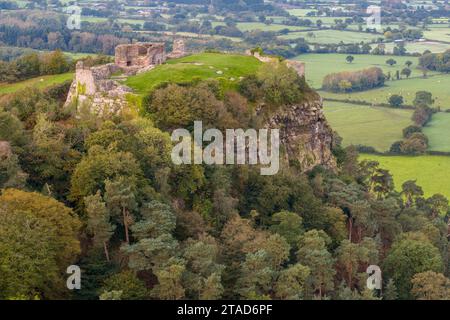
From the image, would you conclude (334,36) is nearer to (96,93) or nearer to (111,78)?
(111,78)

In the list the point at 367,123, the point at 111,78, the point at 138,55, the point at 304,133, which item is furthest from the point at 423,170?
the point at 111,78

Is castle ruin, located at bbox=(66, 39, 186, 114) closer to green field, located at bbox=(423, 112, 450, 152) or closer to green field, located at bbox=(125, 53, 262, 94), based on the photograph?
green field, located at bbox=(125, 53, 262, 94)

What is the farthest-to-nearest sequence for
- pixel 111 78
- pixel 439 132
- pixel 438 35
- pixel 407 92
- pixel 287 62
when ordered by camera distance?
pixel 438 35
pixel 407 92
pixel 439 132
pixel 287 62
pixel 111 78

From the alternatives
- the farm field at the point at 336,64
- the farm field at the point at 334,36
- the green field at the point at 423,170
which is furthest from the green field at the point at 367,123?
the farm field at the point at 334,36

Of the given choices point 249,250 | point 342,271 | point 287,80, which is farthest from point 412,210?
point 249,250

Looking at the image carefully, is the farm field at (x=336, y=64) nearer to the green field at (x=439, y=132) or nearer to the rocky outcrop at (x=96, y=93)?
the green field at (x=439, y=132)
